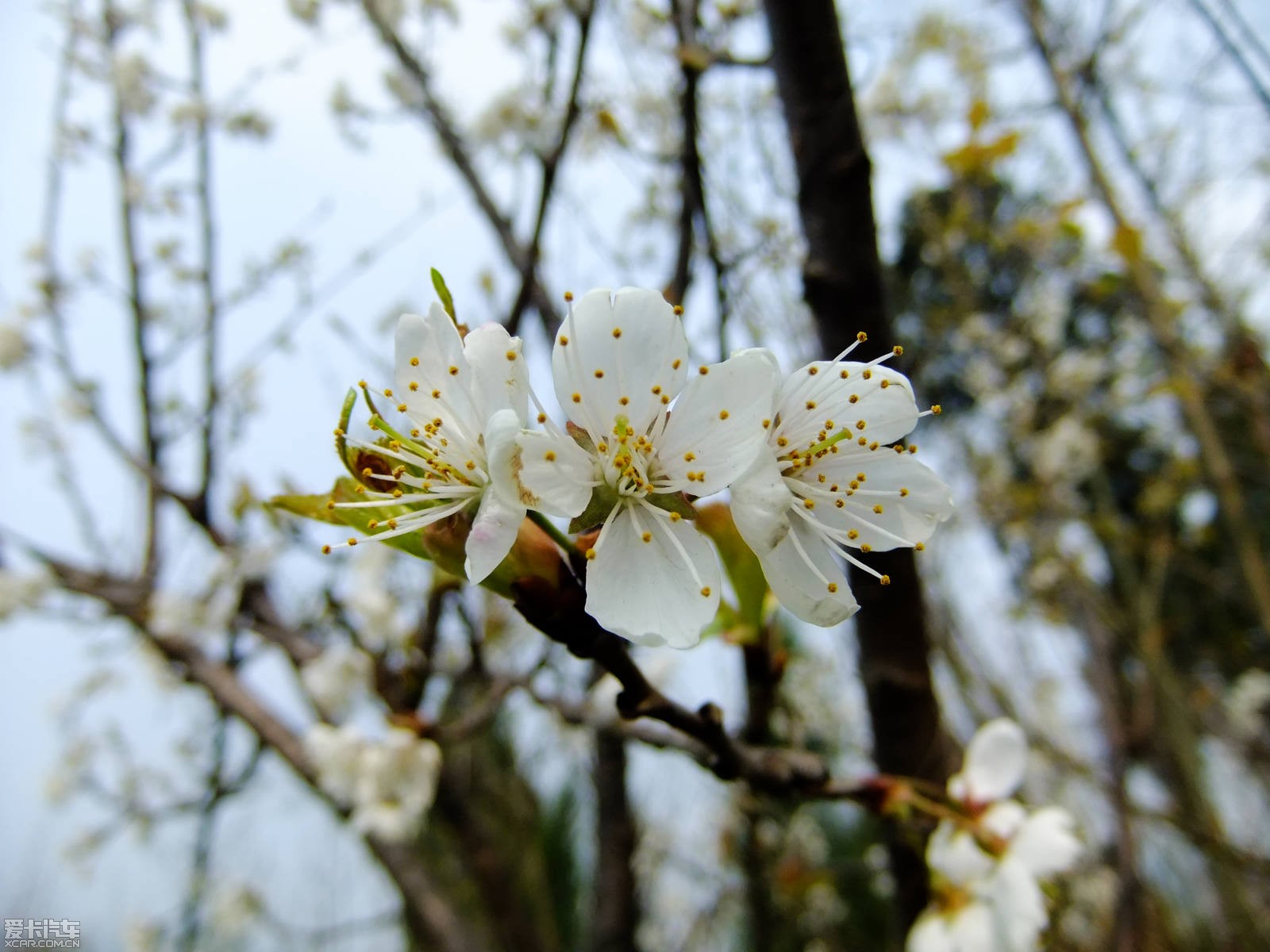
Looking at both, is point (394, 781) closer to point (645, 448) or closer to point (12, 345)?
point (645, 448)

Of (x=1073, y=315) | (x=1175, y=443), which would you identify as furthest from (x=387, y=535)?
(x=1073, y=315)

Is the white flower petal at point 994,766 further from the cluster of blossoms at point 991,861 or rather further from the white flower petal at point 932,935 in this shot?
the white flower petal at point 932,935

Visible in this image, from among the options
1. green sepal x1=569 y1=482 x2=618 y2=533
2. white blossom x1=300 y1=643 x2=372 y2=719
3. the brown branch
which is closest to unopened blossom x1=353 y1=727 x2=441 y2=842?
white blossom x1=300 y1=643 x2=372 y2=719

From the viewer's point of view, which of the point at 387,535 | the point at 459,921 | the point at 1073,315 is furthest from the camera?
the point at 1073,315

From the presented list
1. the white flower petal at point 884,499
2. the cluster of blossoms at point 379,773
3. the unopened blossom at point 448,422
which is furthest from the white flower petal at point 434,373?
the cluster of blossoms at point 379,773


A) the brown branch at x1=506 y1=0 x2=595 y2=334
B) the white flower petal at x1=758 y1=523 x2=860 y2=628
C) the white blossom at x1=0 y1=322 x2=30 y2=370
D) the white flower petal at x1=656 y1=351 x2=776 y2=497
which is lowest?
the white flower petal at x1=758 y1=523 x2=860 y2=628

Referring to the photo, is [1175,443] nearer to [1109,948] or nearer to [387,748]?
[1109,948]

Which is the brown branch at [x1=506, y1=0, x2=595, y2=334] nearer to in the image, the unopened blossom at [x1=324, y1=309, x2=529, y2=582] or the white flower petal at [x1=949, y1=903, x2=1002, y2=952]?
the unopened blossom at [x1=324, y1=309, x2=529, y2=582]
